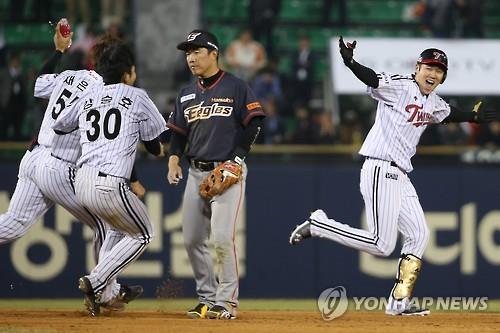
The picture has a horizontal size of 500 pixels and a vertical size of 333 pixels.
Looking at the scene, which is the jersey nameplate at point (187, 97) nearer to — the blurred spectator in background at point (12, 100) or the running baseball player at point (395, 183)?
the running baseball player at point (395, 183)

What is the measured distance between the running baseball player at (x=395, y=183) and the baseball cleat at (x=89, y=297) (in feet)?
5.35

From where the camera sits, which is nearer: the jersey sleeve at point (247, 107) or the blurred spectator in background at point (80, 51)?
the jersey sleeve at point (247, 107)

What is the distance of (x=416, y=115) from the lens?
927 centimetres

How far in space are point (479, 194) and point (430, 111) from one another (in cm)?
464

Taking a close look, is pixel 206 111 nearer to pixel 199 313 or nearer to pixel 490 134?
pixel 199 313

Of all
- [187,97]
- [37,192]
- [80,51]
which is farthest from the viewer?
[80,51]

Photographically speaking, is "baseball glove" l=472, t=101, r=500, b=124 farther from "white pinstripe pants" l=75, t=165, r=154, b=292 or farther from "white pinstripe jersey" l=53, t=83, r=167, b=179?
"white pinstripe pants" l=75, t=165, r=154, b=292

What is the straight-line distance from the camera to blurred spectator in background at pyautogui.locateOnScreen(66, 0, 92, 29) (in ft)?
57.5

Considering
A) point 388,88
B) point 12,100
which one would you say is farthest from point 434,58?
point 12,100

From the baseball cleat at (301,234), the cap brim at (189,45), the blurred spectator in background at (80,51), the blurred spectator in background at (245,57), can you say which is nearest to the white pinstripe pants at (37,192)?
the cap brim at (189,45)

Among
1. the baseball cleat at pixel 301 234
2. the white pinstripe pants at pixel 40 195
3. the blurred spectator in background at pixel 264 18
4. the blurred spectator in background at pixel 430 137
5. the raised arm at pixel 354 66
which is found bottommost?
the baseball cleat at pixel 301 234

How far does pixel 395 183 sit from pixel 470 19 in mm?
8781

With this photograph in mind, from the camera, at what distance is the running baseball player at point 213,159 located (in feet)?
29.7

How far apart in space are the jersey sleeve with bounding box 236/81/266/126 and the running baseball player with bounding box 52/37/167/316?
0.65 metres
